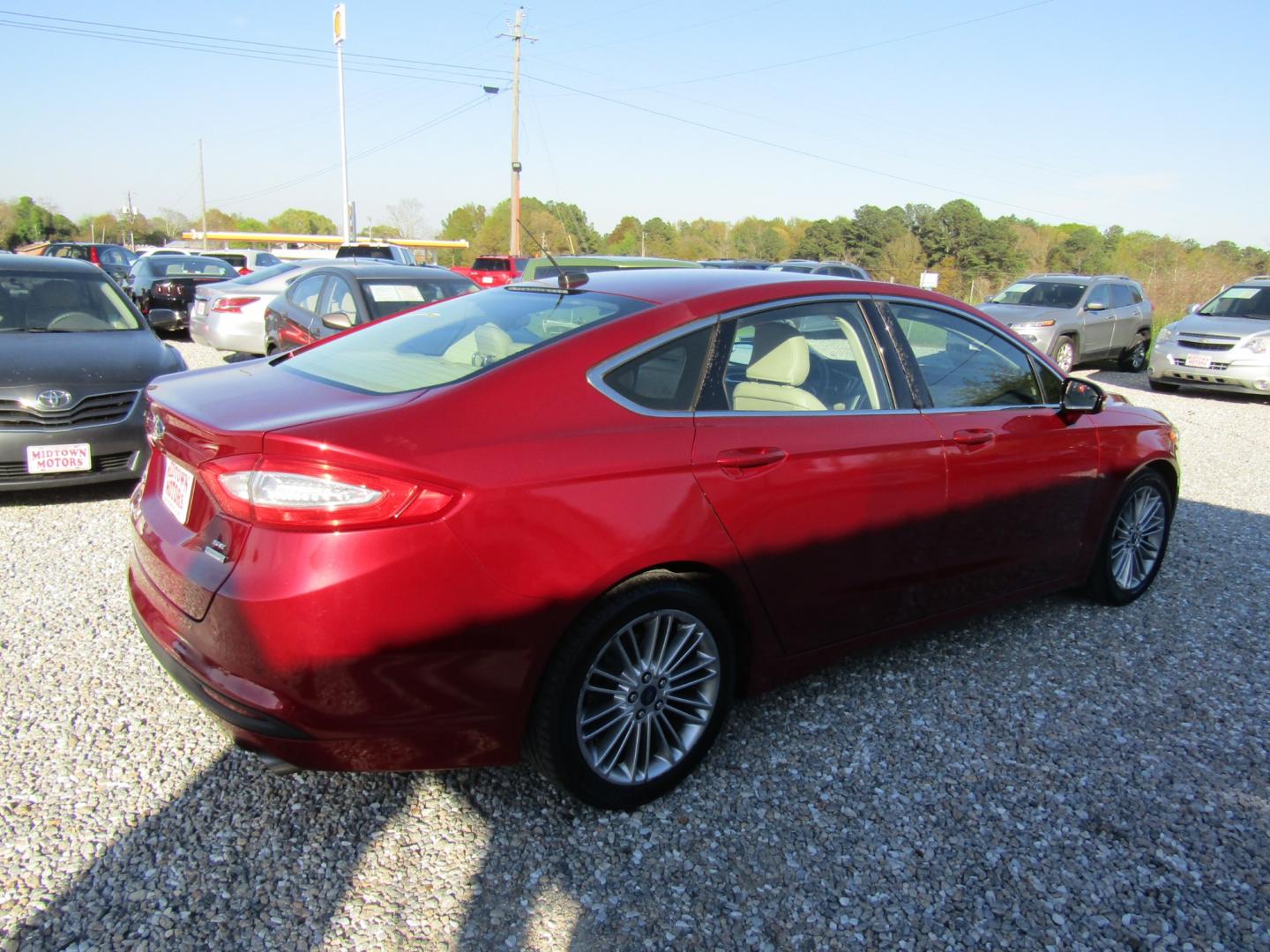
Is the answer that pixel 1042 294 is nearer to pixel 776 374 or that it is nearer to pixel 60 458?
pixel 776 374

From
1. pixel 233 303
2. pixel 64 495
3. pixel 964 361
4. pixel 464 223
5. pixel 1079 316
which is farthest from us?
pixel 464 223

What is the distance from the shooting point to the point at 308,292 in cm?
902

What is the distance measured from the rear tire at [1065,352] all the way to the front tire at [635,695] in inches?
504

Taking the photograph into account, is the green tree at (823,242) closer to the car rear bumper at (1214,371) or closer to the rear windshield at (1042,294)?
the rear windshield at (1042,294)

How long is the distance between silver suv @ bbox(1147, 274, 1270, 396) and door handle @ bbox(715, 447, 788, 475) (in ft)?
40.2

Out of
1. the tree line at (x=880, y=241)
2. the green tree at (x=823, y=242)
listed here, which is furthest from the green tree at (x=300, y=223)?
the green tree at (x=823, y=242)

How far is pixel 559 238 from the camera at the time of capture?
137 ft

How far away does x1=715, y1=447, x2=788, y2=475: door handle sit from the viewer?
8.73 feet

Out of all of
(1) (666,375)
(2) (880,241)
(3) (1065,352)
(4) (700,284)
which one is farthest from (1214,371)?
(2) (880,241)

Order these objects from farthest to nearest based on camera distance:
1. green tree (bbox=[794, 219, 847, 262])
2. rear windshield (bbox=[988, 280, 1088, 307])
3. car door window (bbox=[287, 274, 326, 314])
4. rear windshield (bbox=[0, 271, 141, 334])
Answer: green tree (bbox=[794, 219, 847, 262]) < rear windshield (bbox=[988, 280, 1088, 307]) < car door window (bbox=[287, 274, 326, 314]) < rear windshield (bbox=[0, 271, 141, 334])

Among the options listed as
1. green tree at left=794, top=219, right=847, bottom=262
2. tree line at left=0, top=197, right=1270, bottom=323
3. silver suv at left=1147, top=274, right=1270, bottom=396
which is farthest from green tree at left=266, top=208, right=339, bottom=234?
silver suv at left=1147, top=274, right=1270, bottom=396

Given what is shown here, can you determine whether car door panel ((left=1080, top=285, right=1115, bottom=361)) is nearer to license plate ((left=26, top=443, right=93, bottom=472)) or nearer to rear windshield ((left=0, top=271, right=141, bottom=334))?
rear windshield ((left=0, top=271, right=141, bottom=334))

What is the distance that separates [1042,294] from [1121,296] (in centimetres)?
156

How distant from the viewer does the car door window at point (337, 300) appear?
816 cm
